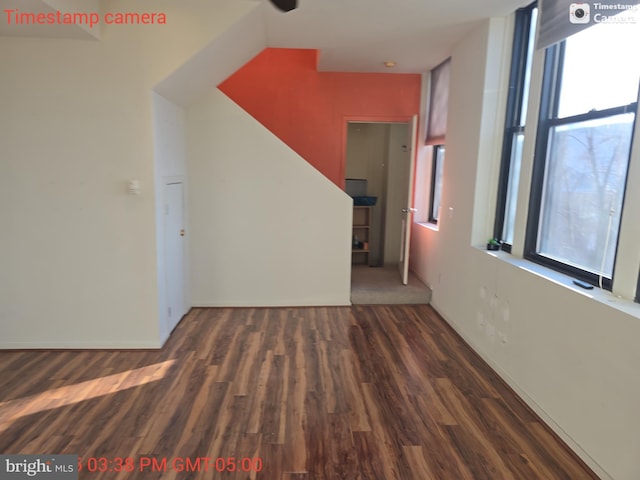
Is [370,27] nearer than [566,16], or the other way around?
[566,16]

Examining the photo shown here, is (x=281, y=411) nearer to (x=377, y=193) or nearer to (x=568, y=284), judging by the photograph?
(x=568, y=284)

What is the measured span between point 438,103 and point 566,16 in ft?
7.81

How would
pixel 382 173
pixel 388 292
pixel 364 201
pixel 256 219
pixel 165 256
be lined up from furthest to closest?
1. pixel 382 173
2. pixel 364 201
3. pixel 388 292
4. pixel 256 219
5. pixel 165 256

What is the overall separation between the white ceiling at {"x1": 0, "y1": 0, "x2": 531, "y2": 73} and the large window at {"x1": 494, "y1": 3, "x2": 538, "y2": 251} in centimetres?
18

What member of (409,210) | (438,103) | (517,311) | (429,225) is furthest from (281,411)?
(438,103)

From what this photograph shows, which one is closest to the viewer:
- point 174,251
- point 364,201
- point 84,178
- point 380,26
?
point 84,178

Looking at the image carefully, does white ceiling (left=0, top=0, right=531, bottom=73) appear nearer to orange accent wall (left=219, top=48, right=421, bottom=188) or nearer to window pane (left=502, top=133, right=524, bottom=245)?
orange accent wall (left=219, top=48, right=421, bottom=188)

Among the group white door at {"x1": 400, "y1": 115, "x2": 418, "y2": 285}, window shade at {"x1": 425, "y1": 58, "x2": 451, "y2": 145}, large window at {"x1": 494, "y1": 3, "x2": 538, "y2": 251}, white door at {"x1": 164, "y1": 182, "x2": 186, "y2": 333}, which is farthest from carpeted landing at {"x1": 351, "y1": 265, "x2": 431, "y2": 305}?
white door at {"x1": 164, "y1": 182, "x2": 186, "y2": 333}

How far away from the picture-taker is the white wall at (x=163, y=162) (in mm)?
3389

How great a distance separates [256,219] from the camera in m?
4.47

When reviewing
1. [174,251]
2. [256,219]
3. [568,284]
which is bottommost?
[174,251]

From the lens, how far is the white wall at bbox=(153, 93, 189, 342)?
3.39 meters

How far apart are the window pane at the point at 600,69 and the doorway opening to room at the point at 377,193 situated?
290cm

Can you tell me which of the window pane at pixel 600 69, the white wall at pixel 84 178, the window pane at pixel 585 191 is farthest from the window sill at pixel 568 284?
the white wall at pixel 84 178
